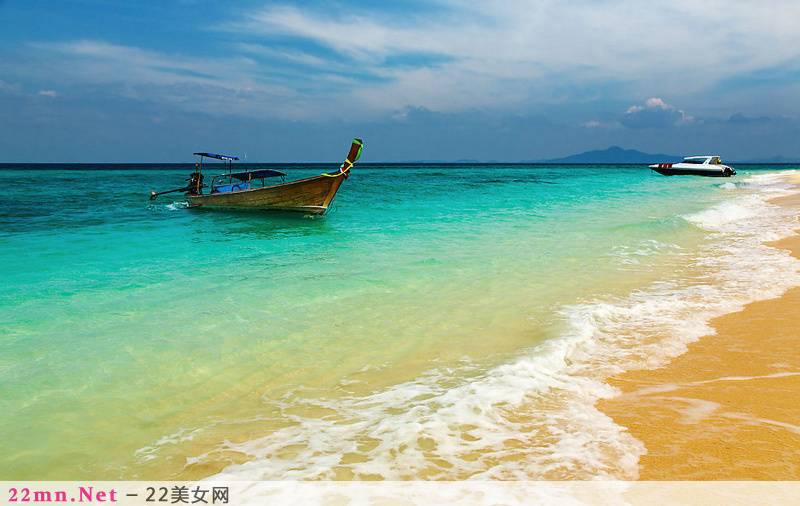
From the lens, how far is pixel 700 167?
47094mm

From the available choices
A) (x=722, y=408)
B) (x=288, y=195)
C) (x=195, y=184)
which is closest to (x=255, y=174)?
(x=288, y=195)

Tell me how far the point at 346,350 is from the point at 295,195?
15.6 meters

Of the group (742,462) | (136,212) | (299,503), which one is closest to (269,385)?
(299,503)

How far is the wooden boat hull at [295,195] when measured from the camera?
64.6 feet

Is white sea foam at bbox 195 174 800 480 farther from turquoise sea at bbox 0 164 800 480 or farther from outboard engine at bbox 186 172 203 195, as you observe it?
outboard engine at bbox 186 172 203 195

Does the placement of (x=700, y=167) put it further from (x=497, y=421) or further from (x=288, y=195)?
(x=497, y=421)

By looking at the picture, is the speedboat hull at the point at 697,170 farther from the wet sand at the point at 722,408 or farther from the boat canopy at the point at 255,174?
the wet sand at the point at 722,408

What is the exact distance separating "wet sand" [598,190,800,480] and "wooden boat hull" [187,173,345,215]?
53.4ft

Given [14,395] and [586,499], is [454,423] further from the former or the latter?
[14,395]

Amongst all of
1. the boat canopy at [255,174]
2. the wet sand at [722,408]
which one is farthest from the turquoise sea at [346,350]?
the boat canopy at [255,174]

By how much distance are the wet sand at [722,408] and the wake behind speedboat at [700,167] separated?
48741 millimetres

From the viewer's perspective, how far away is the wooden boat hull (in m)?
19.7

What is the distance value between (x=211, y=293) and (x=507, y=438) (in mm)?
5956

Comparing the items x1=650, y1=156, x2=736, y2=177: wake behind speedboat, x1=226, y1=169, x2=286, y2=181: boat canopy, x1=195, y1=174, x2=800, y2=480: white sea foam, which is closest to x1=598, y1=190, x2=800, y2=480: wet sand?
x1=195, y1=174, x2=800, y2=480: white sea foam
